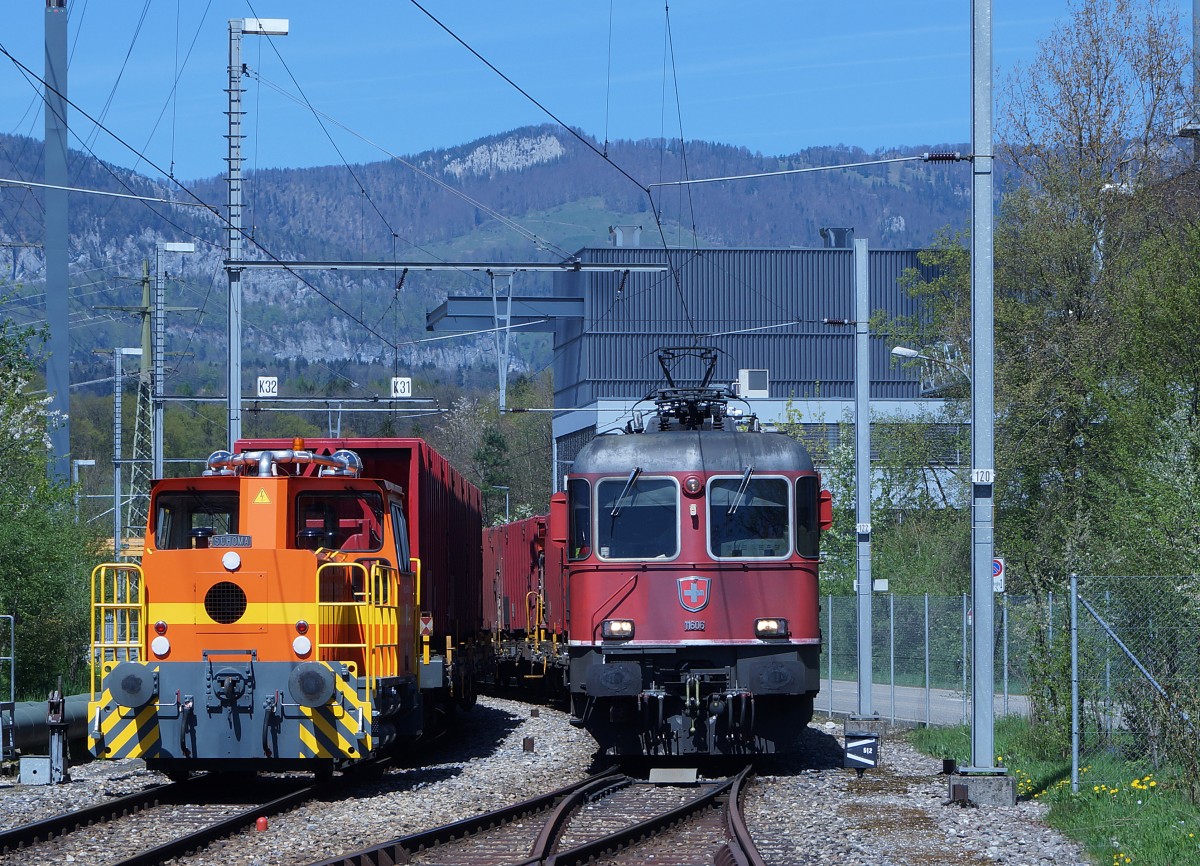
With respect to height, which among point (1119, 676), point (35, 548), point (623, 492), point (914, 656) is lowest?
point (914, 656)

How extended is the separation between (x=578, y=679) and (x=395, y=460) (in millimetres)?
3688

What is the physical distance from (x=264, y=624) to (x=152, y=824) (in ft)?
6.92

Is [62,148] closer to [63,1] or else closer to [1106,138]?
[63,1]

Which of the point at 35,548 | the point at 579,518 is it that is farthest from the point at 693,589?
the point at 35,548

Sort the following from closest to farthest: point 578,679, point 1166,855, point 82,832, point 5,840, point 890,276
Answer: point 1166,855, point 5,840, point 82,832, point 578,679, point 890,276

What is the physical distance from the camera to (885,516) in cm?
4200

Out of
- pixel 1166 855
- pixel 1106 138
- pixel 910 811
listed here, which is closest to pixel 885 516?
pixel 1106 138

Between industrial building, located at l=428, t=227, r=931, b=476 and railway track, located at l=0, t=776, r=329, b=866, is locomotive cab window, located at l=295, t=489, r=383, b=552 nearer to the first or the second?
railway track, located at l=0, t=776, r=329, b=866

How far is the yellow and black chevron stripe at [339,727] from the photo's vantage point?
1362 centimetres

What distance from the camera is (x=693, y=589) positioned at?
15.6 meters

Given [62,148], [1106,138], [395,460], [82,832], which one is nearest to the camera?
[82,832]

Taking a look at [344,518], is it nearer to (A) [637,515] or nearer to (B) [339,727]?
(B) [339,727]

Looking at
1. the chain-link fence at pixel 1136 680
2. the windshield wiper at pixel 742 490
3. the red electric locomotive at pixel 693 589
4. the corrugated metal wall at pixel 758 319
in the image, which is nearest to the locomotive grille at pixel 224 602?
the red electric locomotive at pixel 693 589

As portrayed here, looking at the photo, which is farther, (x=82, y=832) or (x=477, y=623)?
(x=477, y=623)
